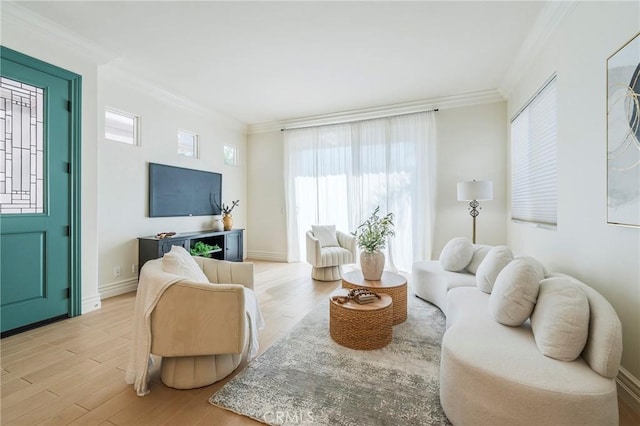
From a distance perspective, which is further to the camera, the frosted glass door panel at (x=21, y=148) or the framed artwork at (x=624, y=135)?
the frosted glass door panel at (x=21, y=148)

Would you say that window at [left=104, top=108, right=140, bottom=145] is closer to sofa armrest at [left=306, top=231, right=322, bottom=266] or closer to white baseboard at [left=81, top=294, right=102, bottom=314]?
white baseboard at [left=81, top=294, right=102, bottom=314]

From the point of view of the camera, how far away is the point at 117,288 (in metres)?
3.59

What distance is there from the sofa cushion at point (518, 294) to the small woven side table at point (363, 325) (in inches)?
31.2

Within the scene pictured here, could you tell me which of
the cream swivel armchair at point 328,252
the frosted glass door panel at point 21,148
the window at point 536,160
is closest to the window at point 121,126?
the frosted glass door panel at point 21,148

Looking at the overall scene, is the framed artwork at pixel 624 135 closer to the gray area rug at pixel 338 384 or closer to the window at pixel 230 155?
the gray area rug at pixel 338 384

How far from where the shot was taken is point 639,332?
156 centimetres

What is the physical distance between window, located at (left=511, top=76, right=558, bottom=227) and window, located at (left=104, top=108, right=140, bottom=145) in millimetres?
4967

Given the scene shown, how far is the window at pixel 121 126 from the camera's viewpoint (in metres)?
3.53

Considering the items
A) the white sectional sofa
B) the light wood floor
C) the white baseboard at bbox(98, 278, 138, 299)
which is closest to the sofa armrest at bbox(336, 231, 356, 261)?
the light wood floor

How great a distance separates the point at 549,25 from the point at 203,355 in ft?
13.0

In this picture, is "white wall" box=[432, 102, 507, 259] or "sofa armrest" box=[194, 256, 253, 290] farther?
"white wall" box=[432, 102, 507, 259]

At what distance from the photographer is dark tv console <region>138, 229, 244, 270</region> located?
362cm

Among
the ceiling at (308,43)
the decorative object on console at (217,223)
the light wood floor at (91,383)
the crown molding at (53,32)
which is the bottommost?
the light wood floor at (91,383)

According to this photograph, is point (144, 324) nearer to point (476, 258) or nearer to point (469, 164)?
point (476, 258)
